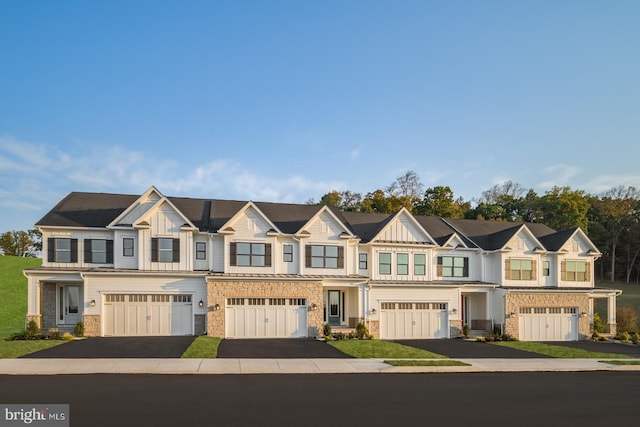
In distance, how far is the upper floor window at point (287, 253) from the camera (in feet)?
104

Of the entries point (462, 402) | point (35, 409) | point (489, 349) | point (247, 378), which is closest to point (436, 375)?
point (462, 402)

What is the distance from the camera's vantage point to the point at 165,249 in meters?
29.7

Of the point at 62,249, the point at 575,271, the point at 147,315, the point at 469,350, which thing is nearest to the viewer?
the point at 469,350

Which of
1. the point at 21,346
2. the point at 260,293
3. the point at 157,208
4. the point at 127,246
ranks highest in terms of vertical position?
the point at 157,208

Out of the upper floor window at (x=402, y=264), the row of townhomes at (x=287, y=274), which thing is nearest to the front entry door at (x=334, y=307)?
the row of townhomes at (x=287, y=274)

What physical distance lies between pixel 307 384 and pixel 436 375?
5199 mm

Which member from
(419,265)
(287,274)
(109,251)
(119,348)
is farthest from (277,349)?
(419,265)

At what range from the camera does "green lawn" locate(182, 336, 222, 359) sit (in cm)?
2072

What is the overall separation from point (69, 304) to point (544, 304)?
29193 mm

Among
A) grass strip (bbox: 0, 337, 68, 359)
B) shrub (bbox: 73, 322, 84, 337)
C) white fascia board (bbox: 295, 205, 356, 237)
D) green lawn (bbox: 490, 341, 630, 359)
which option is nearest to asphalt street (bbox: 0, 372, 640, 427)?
grass strip (bbox: 0, 337, 68, 359)

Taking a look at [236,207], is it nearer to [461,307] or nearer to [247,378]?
[461,307]

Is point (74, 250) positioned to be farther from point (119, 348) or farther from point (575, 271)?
point (575, 271)

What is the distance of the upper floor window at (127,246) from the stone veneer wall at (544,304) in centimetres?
2313

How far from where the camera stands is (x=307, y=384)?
15.6 m
